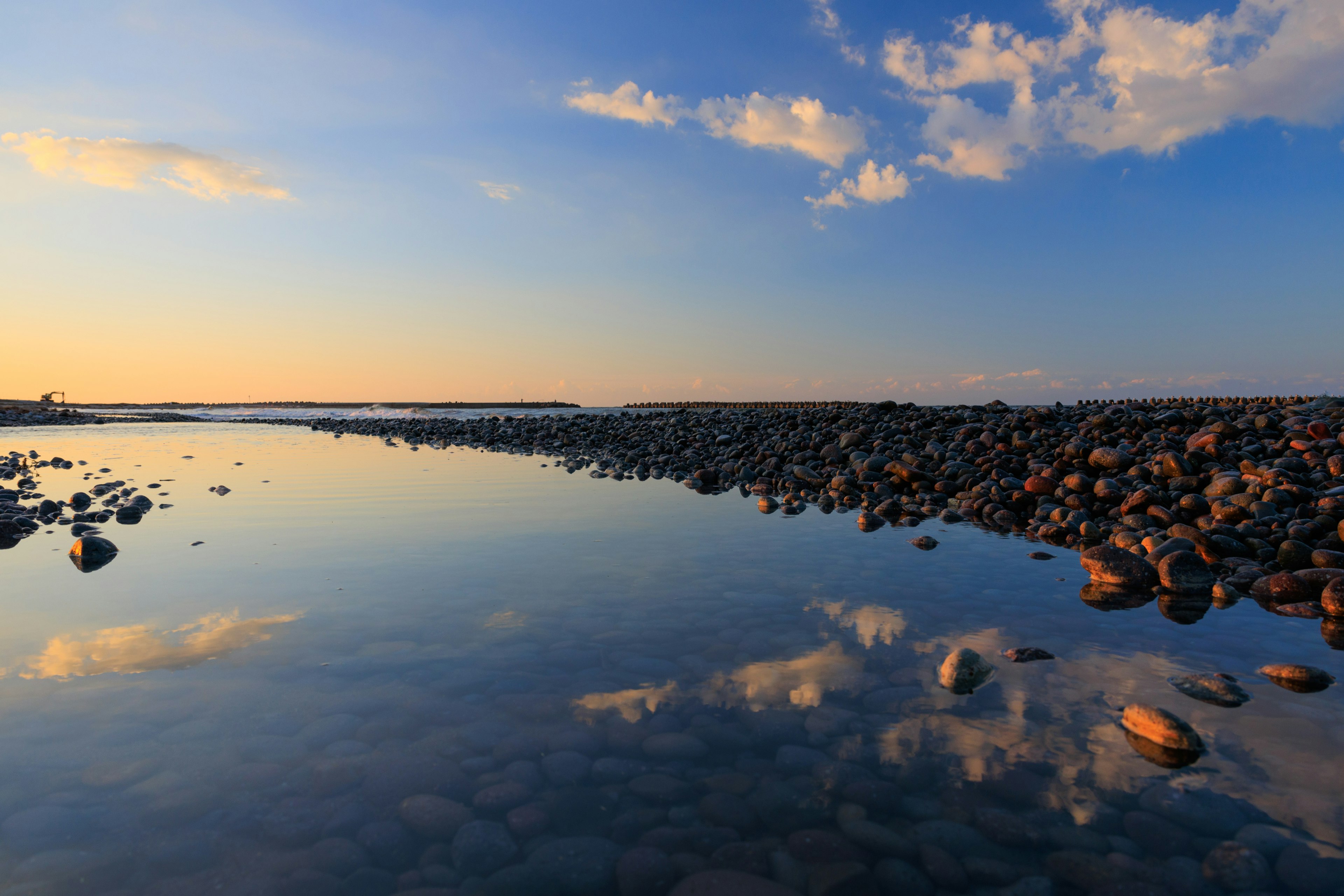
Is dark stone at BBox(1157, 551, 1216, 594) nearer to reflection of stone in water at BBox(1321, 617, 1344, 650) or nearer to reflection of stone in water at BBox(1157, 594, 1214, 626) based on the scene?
reflection of stone in water at BBox(1157, 594, 1214, 626)

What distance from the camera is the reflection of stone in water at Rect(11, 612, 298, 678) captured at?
3.42m

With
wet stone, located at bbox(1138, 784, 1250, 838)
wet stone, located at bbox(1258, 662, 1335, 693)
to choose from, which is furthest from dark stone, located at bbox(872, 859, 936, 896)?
wet stone, located at bbox(1258, 662, 1335, 693)

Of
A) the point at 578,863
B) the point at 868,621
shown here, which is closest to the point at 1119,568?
the point at 868,621

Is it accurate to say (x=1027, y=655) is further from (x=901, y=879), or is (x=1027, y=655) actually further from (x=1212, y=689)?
(x=901, y=879)

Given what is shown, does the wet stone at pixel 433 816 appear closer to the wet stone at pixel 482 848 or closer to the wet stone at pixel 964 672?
the wet stone at pixel 482 848

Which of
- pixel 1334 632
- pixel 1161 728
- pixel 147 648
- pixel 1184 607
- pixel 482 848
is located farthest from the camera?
pixel 1184 607

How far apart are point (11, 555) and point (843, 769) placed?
25.0 feet

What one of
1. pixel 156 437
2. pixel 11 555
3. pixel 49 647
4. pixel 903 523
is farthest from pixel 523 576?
pixel 156 437

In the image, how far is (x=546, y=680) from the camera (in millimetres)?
3180

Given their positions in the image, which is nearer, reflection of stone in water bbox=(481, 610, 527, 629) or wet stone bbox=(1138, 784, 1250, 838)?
wet stone bbox=(1138, 784, 1250, 838)

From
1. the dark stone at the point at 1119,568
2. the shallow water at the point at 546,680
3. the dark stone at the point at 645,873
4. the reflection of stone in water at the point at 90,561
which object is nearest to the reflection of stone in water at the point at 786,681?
the shallow water at the point at 546,680

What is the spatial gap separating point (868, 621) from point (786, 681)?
114cm

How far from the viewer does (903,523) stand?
7402 millimetres

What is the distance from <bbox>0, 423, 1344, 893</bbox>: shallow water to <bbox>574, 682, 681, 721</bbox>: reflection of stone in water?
2cm
